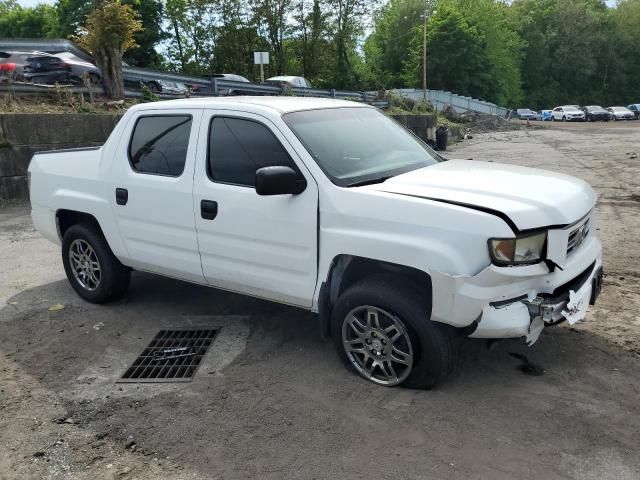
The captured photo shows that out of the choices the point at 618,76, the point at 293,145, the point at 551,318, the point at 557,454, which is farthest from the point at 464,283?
the point at 618,76

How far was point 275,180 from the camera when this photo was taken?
3502 millimetres

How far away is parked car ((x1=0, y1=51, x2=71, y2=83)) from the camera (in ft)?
48.3

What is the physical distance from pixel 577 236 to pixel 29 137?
1010 centimetres

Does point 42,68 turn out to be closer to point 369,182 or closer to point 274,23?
point 369,182

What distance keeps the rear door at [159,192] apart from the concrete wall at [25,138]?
6.84m

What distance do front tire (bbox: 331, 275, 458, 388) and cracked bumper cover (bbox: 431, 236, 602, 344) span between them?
0.54ft

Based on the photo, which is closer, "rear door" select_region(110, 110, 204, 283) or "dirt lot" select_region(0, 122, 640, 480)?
"dirt lot" select_region(0, 122, 640, 480)

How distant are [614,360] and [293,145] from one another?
2.67 m

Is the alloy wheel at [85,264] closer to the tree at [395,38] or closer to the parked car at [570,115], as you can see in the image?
the parked car at [570,115]

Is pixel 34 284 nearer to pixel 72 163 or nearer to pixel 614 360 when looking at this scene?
pixel 72 163

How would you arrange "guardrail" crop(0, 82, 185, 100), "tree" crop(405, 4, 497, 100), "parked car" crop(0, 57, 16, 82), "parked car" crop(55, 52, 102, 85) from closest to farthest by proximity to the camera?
"guardrail" crop(0, 82, 185, 100)
"parked car" crop(0, 57, 16, 82)
"parked car" crop(55, 52, 102, 85)
"tree" crop(405, 4, 497, 100)

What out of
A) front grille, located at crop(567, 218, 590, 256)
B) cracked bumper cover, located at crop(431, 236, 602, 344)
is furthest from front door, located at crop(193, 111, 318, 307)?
front grille, located at crop(567, 218, 590, 256)

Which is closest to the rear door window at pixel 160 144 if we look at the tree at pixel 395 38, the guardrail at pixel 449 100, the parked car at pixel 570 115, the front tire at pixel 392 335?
the front tire at pixel 392 335

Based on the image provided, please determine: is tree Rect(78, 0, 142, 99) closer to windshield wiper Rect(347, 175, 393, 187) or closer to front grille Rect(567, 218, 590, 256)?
windshield wiper Rect(347, 175, 393, 187)
